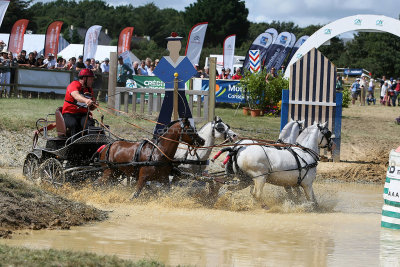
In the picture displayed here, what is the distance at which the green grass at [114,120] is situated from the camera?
719 inches

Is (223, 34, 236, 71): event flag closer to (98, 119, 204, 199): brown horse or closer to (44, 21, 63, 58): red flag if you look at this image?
(44, 21, 63, 58): red flag

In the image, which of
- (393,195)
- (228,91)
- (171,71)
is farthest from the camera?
(228,91)

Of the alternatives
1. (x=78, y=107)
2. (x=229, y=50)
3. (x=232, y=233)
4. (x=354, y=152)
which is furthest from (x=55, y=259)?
(x=229, y=50)

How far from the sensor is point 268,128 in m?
20.3

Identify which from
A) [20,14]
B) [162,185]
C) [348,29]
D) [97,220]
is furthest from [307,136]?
[20,14]

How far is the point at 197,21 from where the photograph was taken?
9481 centimetres

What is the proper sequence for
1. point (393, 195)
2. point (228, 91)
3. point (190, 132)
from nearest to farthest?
point (393, 195)
point (190, 132)
point (228, 91)

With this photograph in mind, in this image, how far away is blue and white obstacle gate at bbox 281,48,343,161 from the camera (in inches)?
654

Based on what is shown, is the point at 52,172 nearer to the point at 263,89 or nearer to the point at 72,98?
the point at 72,98

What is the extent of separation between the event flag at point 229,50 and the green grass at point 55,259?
3256 cm

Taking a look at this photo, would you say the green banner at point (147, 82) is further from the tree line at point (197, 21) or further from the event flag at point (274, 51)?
the tree line at point (197, 21)


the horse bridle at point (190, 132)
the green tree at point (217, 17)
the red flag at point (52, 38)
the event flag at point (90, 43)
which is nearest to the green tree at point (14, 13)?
the green tree at point (217, 17)

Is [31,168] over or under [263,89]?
under

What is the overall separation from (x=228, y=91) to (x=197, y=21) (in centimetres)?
6905
